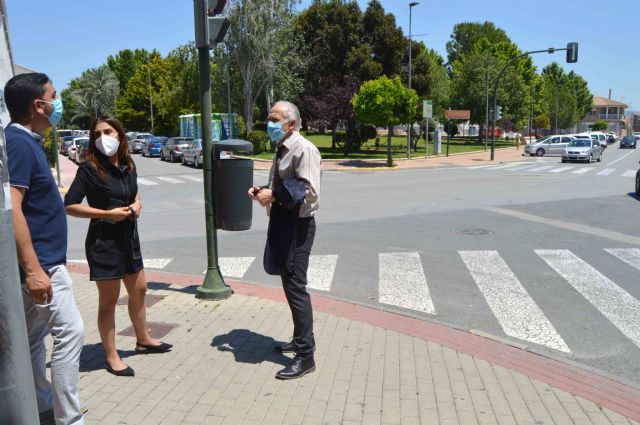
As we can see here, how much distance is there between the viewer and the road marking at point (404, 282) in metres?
6.32

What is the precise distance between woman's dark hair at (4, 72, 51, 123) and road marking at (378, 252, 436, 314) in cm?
430

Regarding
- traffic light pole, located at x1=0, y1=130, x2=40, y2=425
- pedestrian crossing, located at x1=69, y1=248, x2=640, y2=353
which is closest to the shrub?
pedestrian crossing, located at x1=69, y1=248, x2=640, y2=353

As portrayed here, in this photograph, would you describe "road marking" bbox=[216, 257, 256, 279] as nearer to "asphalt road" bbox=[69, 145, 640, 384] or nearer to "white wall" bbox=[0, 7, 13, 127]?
"asphalt road" bbox=[69, 145, 640, 384]

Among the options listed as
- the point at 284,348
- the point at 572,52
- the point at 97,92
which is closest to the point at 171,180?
the point at 284,348

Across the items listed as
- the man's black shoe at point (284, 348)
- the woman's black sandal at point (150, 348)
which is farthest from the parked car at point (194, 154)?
the man's black shoe at point (284, 348)

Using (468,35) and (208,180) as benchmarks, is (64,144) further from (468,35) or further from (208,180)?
(468,35)

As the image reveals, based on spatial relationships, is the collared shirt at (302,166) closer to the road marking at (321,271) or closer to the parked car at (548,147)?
the road marking at (321,271)

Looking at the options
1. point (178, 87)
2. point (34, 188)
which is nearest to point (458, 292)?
point (34, 188)

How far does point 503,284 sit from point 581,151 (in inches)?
1210

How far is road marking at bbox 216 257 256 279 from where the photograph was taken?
758cm

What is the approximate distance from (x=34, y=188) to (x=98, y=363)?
194 cm

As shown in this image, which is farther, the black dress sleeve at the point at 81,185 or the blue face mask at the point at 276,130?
the blue face mask at the point at 276,130

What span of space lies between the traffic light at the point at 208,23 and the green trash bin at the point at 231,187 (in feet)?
3.73

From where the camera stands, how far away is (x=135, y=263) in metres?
4.18
